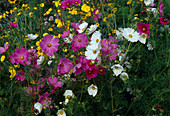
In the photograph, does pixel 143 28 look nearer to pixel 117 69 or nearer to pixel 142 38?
pixel 142 38

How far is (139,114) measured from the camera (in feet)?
4.99

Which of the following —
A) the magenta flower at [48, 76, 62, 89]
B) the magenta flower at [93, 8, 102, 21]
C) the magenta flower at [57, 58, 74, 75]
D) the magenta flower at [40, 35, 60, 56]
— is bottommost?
the magenta flower at [48, 76, 62, 89]

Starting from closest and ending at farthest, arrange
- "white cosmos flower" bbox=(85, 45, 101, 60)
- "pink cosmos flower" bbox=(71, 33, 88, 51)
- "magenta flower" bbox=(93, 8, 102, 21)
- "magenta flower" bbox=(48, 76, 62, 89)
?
"white cosmos flower" bbox=(85, 45, 101, 60) < "pink cosmos flower" bbox=(71, 33, 88, 51) < "magenta flower" bbox=(48, 76, 62, 89) < "magenta flower" bbox=(93, 8, 102, 21)

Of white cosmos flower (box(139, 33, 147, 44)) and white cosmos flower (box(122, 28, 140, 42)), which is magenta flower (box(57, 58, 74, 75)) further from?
white cosmos flower (box(139, 33, 147, 44))

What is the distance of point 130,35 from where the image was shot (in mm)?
1210

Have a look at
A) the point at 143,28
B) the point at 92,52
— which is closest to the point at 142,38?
the point at 143,28

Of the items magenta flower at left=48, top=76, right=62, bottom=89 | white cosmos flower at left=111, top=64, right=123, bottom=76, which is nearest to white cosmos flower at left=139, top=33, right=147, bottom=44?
white cosmos flower at left=111, top=64, right=123, bottom=76

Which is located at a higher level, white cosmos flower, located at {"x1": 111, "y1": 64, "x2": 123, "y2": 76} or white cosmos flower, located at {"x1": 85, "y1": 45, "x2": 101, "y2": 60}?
white cosmos flower, located at {"x1": 85, "y1": 45, "x2": 101, "y2": 60}

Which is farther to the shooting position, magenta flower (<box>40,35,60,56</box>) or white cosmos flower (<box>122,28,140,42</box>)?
magenta flower (<box>40,35,60,56</box>)

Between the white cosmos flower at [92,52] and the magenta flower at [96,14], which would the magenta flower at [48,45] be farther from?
the magenta flower at [96,14]

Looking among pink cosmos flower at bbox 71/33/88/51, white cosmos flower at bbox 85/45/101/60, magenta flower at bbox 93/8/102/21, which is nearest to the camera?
white cosmos flower at bbox 85/45/101/60

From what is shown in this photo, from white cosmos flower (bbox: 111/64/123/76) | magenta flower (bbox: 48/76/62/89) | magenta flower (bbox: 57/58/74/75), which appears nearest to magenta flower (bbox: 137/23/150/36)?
white cosmos flower (bbox: 111/64/123/76)

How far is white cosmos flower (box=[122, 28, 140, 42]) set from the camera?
1185 mm

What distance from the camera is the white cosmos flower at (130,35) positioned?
3.89 ft
